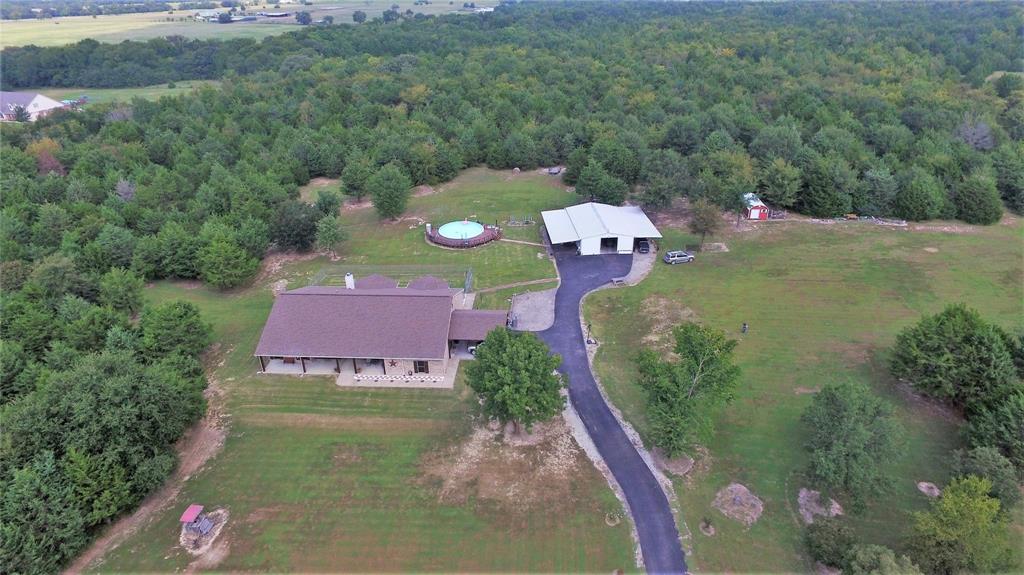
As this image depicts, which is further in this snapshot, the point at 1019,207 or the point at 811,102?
the point at 811,102

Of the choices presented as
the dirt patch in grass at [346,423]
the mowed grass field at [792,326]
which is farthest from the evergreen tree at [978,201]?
the dirt patch in grass at [346,423]

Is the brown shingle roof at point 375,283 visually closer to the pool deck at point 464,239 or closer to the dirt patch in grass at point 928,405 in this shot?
the pool deck at point 464,239

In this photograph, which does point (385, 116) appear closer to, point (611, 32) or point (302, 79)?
point (302, 79)

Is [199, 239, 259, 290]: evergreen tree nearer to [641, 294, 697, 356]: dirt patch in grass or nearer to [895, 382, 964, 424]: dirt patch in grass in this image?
[641, 294, 697, 356]: dirt patch in grass

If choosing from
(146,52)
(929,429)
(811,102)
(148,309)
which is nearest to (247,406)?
(148,309)

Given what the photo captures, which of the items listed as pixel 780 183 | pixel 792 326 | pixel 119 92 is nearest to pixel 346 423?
pixel 792 326

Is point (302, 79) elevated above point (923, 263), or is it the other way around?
point (302, 79)

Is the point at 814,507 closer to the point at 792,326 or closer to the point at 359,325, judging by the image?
the point at 792,326

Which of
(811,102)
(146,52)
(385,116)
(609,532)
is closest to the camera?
(609,532)
